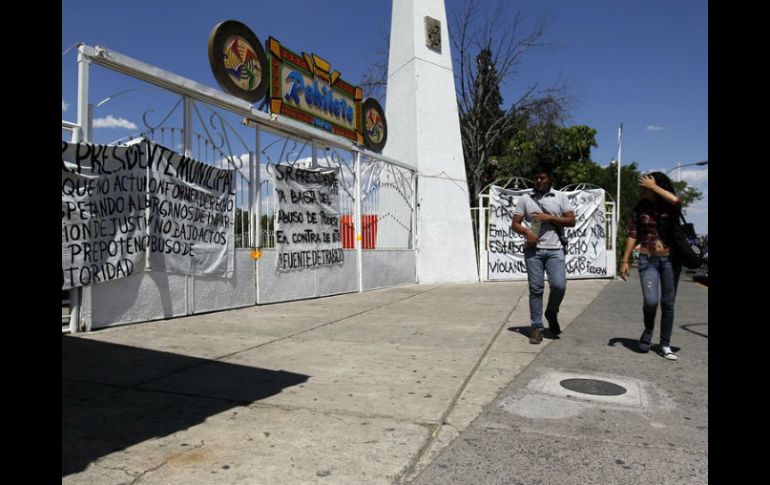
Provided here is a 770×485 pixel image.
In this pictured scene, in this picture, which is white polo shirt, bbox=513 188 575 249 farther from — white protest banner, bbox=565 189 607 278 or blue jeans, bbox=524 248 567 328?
white protest banner, bbox=565 189 607 278

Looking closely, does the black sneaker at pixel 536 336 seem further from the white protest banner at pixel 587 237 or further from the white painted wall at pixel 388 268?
the white protest banner at pixel 587 237

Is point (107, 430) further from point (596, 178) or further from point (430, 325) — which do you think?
point (596, 178)

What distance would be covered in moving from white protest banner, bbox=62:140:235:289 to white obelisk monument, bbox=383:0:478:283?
22.0ft

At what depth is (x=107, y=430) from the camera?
2.81 m

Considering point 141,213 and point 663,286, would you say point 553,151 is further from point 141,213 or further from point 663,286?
point 141,213

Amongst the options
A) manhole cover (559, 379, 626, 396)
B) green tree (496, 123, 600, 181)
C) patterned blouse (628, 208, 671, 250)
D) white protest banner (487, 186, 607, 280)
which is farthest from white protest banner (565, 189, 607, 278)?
manhole cover (559, 379, 626, 396)

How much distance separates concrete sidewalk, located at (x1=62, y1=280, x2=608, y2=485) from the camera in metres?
2.43

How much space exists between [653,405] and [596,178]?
1322 inches

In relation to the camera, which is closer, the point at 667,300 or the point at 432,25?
the point at 667,300

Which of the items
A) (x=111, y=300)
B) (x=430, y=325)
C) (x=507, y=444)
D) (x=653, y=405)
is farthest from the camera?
(x=430, y=325)

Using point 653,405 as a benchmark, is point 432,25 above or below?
above

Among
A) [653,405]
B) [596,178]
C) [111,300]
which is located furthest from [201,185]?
[596,178]

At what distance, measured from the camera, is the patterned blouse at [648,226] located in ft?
16.2
